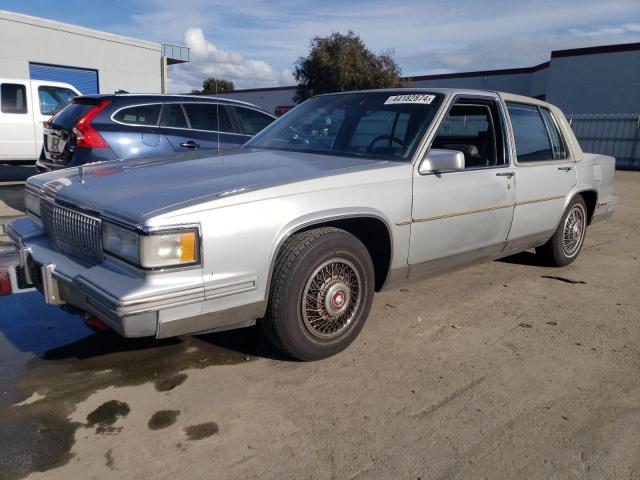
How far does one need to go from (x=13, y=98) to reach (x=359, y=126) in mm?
9782

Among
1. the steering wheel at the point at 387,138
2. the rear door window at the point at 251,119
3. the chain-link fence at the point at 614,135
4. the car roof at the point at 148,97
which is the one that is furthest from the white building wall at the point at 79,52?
the steering wheel at the point at 387,138

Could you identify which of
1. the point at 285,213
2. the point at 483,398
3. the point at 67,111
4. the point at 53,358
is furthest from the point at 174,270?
the point at 67,111

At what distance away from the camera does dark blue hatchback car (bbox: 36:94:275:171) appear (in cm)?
646

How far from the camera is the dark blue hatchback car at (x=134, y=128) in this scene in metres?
6.46

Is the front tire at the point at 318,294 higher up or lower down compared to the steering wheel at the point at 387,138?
lower down

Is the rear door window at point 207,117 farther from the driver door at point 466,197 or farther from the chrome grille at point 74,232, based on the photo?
the chrome grille at point 74,232

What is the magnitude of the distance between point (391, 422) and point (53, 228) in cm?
224

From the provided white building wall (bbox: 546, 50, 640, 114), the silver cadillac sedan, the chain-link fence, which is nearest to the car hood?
the silver cadillac sedan

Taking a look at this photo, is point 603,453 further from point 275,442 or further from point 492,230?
point 492,230

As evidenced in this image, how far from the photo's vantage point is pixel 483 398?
284 cm

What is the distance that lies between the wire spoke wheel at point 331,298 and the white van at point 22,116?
9798mm

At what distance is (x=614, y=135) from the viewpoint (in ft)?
65.0

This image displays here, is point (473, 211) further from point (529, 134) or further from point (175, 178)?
point (175, 178)

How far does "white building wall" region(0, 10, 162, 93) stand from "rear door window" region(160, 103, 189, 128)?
16002 mm
